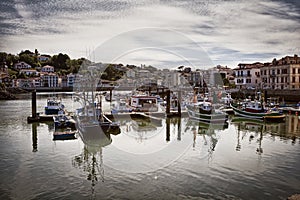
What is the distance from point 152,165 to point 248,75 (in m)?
53.8

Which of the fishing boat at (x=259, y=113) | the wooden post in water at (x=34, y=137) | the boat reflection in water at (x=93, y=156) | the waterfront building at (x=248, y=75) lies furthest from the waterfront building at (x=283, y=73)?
the wooden post in water at (x=34, y=137)

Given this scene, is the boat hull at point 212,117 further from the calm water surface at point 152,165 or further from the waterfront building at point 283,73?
the waterfront building at point 283,73

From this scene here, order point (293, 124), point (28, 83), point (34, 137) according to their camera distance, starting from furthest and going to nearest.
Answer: point (28, 83) → point (293, 124) → point (34, 137)

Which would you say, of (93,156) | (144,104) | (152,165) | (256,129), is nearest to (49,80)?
(144,104)

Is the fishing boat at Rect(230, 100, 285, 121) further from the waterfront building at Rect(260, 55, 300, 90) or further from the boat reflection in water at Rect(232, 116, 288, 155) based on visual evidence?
the waterfront building at Rect(260, 55, 300, 90)

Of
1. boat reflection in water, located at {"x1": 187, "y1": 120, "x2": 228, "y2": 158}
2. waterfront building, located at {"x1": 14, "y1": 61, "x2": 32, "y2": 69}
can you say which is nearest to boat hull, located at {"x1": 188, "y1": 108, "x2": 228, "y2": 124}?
boat reflection in water, located at {"x1": 187, "y1": 120, "x2": 228, "y2": 158}

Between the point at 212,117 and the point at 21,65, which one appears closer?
the point at 212,117

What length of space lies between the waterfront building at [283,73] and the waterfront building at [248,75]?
2626 mm

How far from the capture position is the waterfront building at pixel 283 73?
161 feet

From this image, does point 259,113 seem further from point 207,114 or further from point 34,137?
point 34,137

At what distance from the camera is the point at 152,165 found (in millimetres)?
12094

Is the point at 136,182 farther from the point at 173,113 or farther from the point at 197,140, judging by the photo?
the point at 173,113

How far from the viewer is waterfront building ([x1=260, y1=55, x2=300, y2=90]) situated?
49125 mm

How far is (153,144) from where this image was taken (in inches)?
640
